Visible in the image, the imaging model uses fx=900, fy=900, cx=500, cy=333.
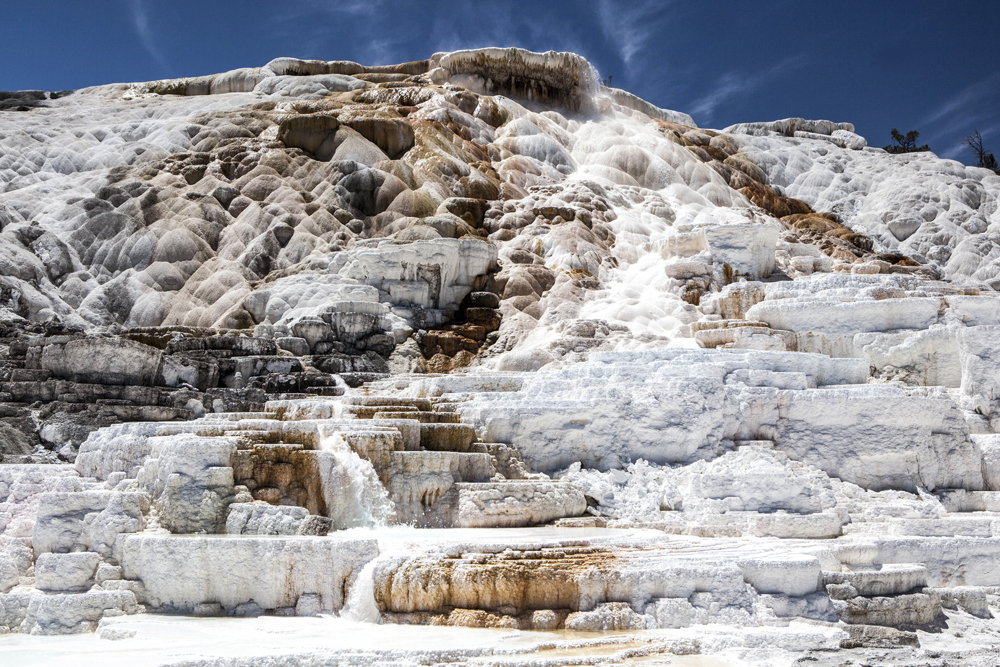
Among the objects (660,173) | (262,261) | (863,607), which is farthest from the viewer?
(660,173)

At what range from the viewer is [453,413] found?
1233cm

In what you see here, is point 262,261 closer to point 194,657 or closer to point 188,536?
point 188,536

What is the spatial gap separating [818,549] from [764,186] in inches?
1008

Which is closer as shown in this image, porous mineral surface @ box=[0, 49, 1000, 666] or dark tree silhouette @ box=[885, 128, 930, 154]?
porous mineral surface @ box=[0, 49, 1000, 666]

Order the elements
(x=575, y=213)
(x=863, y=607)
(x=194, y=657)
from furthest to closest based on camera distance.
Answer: (x=575, y=213) → (x=863, y=607) → (x=194, y=657)

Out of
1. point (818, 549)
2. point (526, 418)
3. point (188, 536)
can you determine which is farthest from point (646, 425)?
point (188, 536)

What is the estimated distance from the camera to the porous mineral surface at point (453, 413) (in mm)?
7766

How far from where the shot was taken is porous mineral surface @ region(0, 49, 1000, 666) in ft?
25.5

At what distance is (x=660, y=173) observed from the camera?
3058cm

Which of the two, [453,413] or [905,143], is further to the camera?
[905,143]

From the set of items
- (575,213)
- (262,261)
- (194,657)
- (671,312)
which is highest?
(575,213)

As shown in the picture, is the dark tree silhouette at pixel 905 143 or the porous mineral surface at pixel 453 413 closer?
the porous mineral surface at pixel 453 413

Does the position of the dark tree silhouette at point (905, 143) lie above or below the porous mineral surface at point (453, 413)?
above

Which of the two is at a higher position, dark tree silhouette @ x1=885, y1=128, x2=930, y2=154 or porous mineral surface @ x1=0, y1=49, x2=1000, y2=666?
dark tree silhouette @ x1=885, y1=128, x2=930, y2=154
